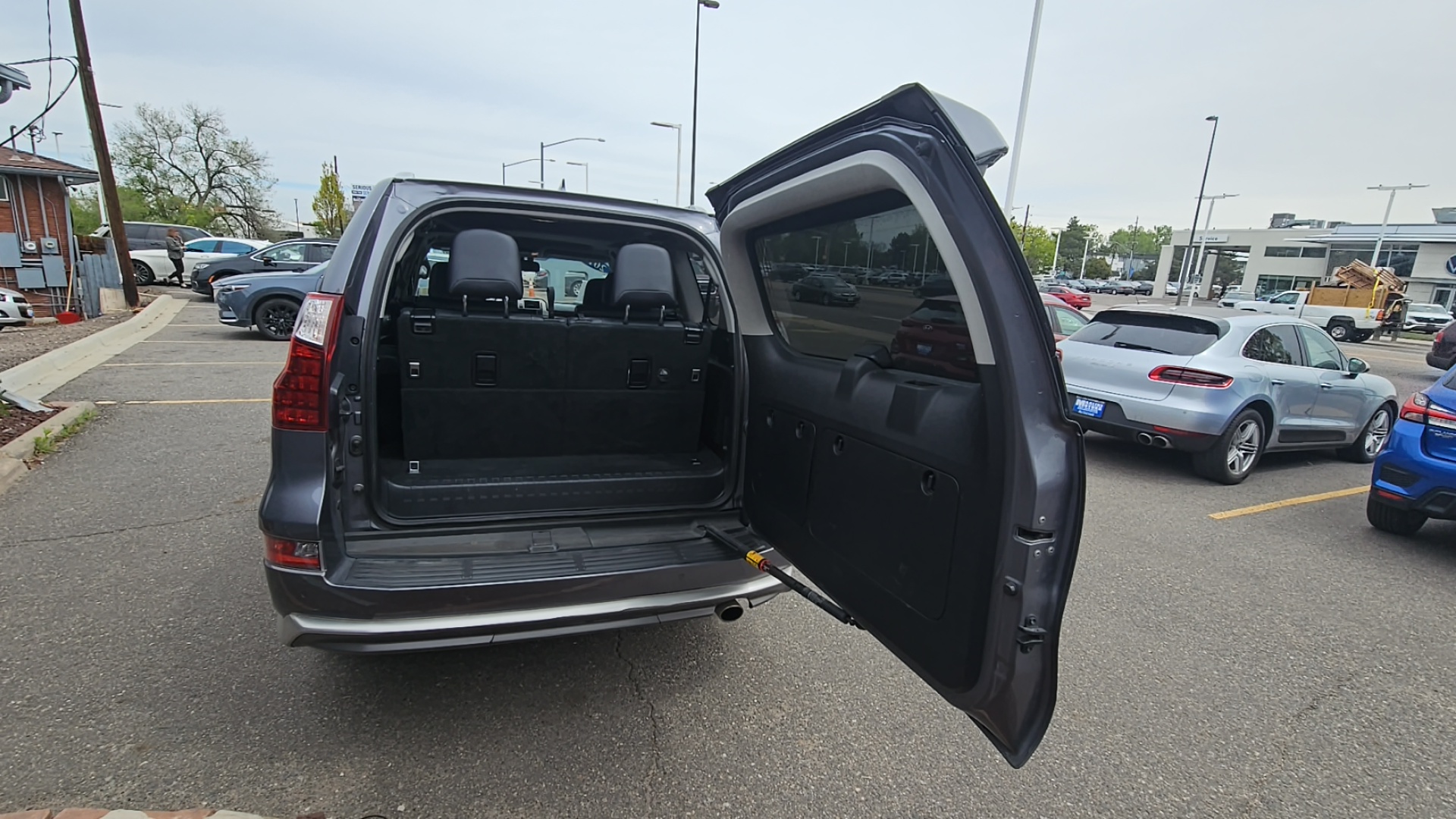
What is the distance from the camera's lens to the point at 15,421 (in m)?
5.26

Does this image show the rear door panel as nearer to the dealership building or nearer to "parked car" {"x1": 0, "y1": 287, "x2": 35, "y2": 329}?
"parked car" {"x1": 0, "y1": 287, "x2": 35, "y2": 329}

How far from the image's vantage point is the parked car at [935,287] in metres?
1.53

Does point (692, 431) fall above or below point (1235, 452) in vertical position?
above

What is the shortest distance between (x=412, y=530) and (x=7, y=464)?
13.5 ft

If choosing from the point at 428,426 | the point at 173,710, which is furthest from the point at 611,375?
the point at 173,710

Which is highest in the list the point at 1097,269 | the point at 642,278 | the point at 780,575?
the point at 1097,269

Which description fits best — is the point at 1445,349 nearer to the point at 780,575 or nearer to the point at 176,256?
the point at 780,575

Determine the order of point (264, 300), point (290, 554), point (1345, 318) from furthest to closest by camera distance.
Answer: point (1345, 318), point (264, 300), point (290, 554)

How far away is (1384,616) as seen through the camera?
3.52 meters

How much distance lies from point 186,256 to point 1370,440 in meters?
28.0

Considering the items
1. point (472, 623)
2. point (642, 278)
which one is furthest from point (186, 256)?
point (472, 623)

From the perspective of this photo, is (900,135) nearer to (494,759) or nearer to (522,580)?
(522,580)

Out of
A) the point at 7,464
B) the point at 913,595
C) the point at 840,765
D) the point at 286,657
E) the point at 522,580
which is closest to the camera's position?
the point at 913,595

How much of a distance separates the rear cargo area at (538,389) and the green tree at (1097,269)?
100101 millimetres
